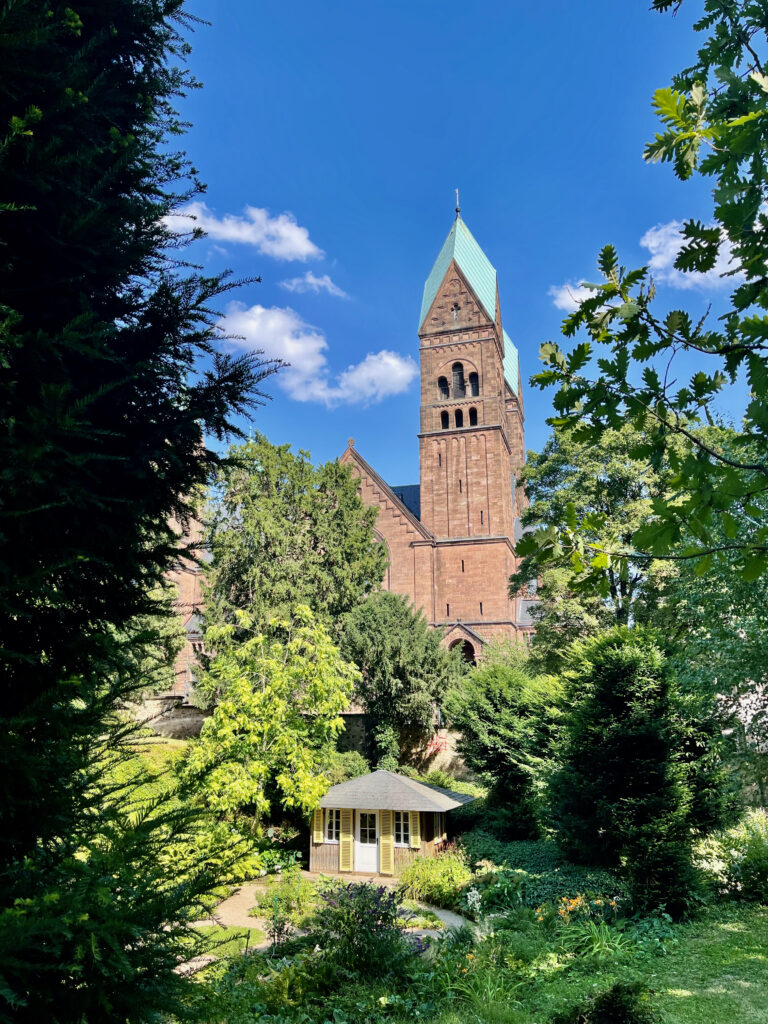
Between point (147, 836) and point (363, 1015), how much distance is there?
6.09 metres

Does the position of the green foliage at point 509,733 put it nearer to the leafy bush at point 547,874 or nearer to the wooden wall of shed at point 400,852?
the leafy bush at point 547,874

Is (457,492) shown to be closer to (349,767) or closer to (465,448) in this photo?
(465,448)

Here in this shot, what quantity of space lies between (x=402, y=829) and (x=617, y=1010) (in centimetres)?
1228

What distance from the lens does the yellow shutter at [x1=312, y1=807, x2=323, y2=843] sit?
60.4 ft

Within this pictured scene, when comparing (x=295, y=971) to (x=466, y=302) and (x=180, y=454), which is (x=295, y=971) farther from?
(x=466, y=302)

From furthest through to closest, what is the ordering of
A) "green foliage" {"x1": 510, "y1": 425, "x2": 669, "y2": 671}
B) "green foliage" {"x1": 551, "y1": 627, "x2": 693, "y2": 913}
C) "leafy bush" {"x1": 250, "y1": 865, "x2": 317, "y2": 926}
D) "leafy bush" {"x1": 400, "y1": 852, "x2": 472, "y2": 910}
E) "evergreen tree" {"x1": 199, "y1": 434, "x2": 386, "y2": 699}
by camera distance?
1. "evergreen tree" {"x1": 199, "y1": 434, "x2": 386, "y2": 699}
2. "green foliage" {"x1": 510, "y1": 425, "x2": 669, "y2": 671}
3. "leafy bush" {"x1": 400, "y1": 852, "x2": 472, "y2": 910}
4. "leafy bush" {"x1": 250, "y1": 865, "x2": 317, "y2": 926}
5. "green foliage" {"x1": 551, "y1": 627, "x2": 693, "y2": 913}

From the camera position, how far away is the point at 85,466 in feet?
11.6

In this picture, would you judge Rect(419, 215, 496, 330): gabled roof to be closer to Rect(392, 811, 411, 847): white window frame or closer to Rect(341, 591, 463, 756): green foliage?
Rect(341, 591, 463, 756): green foliage

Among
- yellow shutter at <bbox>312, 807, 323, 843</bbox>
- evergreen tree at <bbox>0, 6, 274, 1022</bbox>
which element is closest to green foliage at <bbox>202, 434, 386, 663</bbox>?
yellow shutter at <bbox>312, 807, 323, 843</bbox>

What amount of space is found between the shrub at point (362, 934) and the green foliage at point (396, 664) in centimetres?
1434

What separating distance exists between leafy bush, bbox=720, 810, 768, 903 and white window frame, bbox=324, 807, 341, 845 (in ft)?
31.8

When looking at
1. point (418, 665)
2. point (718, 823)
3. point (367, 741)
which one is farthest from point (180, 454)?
point (367, 741)

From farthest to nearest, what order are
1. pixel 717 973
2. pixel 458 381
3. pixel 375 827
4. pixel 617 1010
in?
pixel 458 381
pixel 375 827
pixel 717 973
pixel 617 1010

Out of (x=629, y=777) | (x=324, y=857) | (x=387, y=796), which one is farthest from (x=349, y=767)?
(x=629, y=777)
